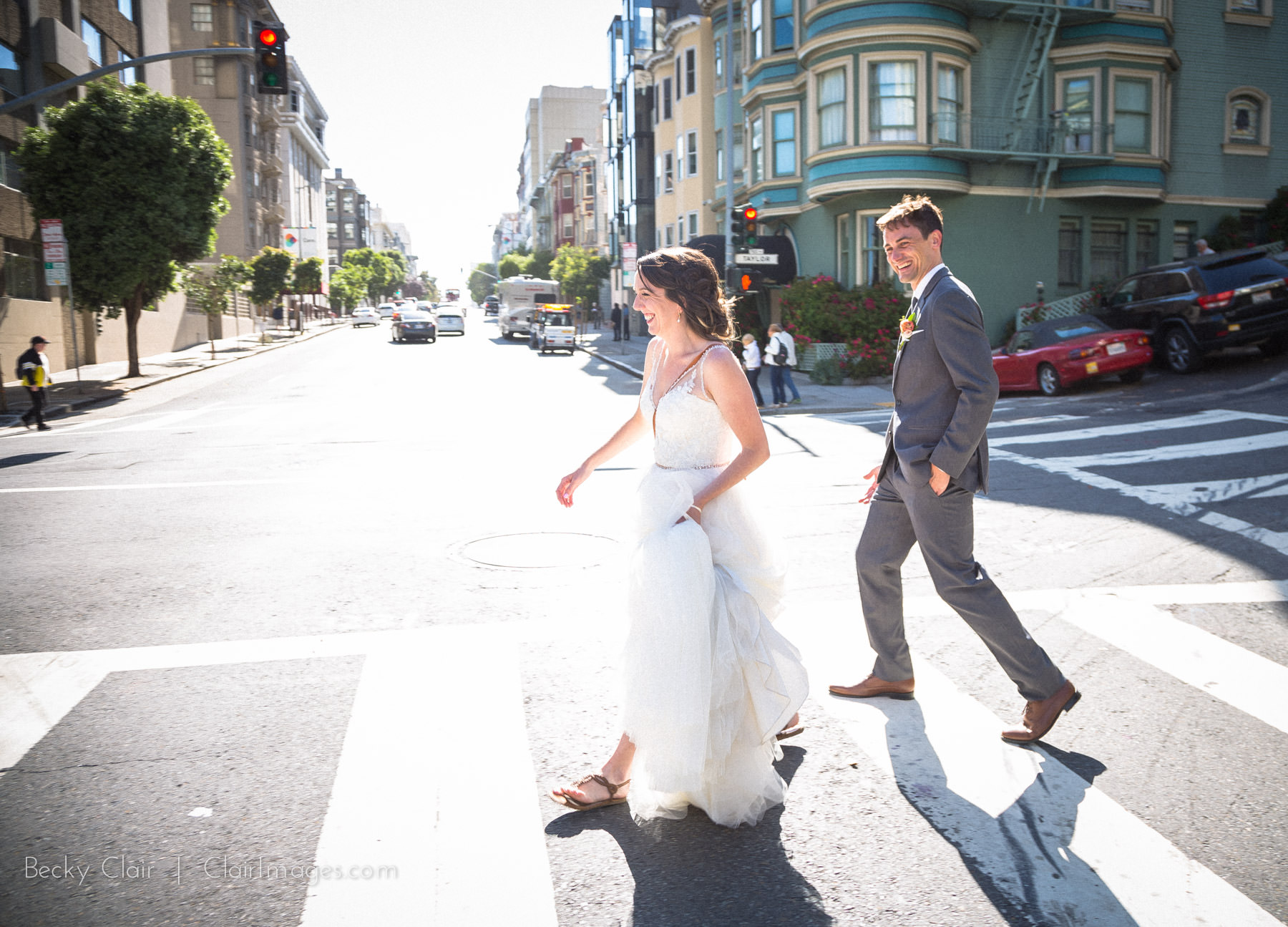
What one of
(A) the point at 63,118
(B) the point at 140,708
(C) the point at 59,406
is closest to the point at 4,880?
(B) the point at 140,708

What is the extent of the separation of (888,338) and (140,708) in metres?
20.6

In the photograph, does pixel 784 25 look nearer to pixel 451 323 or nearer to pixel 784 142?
pixel 784 142

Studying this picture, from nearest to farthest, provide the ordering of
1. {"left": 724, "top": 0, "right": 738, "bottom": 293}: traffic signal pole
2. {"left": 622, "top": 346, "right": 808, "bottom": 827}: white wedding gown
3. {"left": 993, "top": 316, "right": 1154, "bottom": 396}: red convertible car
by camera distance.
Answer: {"left": 622, "top": 346, "right": 808, "bottom": 827}: white wedding gown, {"left": 993, "top": 316, "right": 1154, "bottom": 396}: red convertible car, {"left": 724, "top": 0, "right": 738, "bottom": 293}: traffic signal pole

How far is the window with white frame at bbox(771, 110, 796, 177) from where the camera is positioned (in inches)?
1119

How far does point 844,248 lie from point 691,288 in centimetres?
2445

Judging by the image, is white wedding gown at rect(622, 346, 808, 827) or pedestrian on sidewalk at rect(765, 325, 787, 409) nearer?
white wedding gown at rect(622, 346, 808, 827)

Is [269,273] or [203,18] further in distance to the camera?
[203,18]

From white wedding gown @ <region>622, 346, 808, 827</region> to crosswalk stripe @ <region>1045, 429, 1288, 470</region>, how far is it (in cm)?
803

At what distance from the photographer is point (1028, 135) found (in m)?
25.5

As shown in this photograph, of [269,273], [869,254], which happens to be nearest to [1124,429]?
[869,254]

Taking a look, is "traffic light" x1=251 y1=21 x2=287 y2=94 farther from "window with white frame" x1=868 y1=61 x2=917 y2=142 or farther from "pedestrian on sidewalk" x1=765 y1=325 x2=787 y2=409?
"window with white frame" x1=868 y1=61 x2=917 y2=142

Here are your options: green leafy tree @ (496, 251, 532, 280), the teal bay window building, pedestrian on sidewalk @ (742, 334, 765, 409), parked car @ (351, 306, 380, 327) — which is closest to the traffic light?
pedestrian on sidewalk @ (742, 334, 765, 409)

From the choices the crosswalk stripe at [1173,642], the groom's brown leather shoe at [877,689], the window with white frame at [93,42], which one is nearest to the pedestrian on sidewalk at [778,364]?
the crosswalk stripe at [1173,642]

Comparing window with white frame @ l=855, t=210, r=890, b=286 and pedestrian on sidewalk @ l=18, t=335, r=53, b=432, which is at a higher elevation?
window with white frame @ l=855, t=210, r=890, b=286
